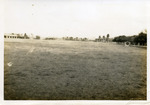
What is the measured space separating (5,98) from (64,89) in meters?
0.56

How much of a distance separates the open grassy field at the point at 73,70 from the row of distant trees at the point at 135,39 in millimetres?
59

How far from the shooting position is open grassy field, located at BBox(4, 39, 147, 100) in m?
2.06

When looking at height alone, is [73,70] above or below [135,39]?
below

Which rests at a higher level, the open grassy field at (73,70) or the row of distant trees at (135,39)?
the row of distant trees at (135,39)

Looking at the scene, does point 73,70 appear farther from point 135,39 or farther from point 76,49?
point 135,39

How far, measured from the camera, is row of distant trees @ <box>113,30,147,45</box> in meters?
2.08

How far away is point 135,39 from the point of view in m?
2.10

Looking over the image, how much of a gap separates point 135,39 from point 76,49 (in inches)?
23.0

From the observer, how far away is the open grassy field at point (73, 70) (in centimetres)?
206

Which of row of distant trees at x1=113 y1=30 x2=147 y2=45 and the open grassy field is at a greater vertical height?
row of distant trees at x1=113 y1=30 x2=147 y2=45

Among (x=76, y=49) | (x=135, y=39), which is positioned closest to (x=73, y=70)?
(x=76, y=49)

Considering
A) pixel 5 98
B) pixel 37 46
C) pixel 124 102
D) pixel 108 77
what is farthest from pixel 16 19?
pixel 124 102

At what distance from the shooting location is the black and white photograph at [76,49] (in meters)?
2.07

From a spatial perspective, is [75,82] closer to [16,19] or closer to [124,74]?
[124,74]
